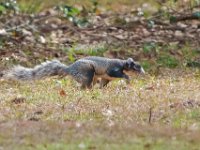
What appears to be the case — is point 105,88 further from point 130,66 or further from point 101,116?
point 101,116

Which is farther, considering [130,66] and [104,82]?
[130,66]

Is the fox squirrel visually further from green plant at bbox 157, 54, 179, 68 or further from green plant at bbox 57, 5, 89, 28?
green plant at bbox 57, 5, 89, 28

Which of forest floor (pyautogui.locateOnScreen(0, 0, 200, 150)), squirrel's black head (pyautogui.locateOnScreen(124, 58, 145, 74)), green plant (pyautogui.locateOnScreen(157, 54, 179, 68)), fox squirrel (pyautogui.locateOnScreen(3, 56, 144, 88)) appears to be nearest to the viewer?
forest floor (pyautogui.locateOnScreen(0, 0, 200, 150))

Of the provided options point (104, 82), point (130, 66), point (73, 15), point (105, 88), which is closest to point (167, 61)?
point (130, 66)

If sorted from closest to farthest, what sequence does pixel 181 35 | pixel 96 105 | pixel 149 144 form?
pixel 149 144 → pixel 96 105 → pixel 181 35

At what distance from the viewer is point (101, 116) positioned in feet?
31.4

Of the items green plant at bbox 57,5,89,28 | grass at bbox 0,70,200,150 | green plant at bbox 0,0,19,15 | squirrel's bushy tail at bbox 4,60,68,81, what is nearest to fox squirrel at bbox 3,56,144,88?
squirrel's bushy tail at bbox 4,60,68,81

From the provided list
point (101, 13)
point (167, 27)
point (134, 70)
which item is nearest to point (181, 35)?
point (167, 27)

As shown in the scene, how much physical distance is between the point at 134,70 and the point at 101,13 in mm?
6020

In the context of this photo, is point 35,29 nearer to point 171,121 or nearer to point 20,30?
point 20,30

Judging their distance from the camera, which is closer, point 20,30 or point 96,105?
point 96,105

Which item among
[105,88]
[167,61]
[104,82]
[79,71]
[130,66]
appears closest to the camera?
[105,88]

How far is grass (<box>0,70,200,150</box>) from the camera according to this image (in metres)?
8.12

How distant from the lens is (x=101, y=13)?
742 inches
